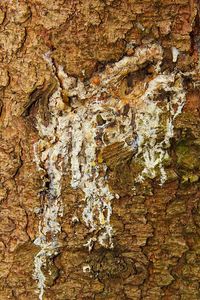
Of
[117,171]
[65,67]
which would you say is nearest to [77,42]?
[65,67]

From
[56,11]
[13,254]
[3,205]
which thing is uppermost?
[56,11]

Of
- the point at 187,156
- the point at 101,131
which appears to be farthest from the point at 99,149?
the point at 187,156

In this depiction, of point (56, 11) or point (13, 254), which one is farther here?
point (13, 254)

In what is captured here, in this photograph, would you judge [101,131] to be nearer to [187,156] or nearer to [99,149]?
[99,149]

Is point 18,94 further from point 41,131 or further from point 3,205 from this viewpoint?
point 3,205
